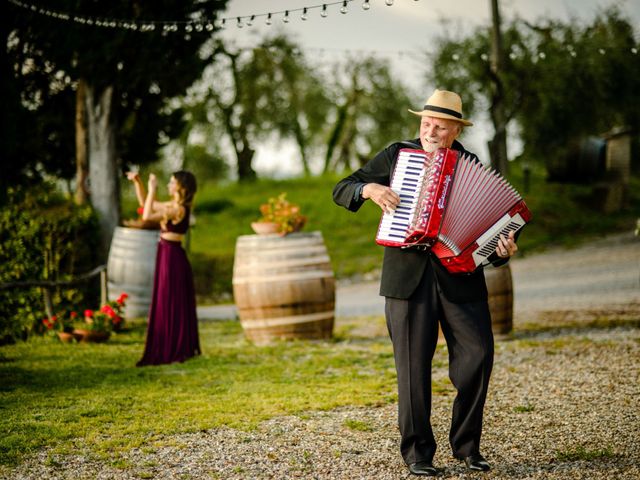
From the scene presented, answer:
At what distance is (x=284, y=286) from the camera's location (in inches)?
372

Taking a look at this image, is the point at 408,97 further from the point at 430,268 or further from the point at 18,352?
the point at 430,268

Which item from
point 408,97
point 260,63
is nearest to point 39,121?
point 260,63

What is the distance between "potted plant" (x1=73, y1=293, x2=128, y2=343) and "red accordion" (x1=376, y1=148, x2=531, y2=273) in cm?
639

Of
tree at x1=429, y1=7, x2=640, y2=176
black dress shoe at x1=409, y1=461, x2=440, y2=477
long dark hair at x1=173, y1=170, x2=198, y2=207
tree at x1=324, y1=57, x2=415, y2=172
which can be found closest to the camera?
black dress shoe at x1=409, y1=461, x2=440, y2=477

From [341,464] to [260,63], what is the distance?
27.4 meters

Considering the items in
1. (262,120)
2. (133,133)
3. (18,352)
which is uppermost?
(262,120)

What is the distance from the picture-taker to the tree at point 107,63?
12.1m

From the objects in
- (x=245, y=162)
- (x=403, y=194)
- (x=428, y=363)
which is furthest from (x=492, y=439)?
(x=245, y=162)

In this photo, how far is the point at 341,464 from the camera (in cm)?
473

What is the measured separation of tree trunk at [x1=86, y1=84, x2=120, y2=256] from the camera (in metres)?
13.1

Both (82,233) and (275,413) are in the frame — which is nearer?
(275,413)

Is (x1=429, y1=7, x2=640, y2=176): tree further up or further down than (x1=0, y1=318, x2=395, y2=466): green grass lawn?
further up

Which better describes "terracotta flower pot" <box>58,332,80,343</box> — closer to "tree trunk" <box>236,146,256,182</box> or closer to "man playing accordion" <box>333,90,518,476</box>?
"man playing accordion" <box>333,90,518,476</box>

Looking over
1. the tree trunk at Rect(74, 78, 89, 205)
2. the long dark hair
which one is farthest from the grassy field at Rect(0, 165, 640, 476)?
the tree trunk at Rect(74, 78, 89, 205)
